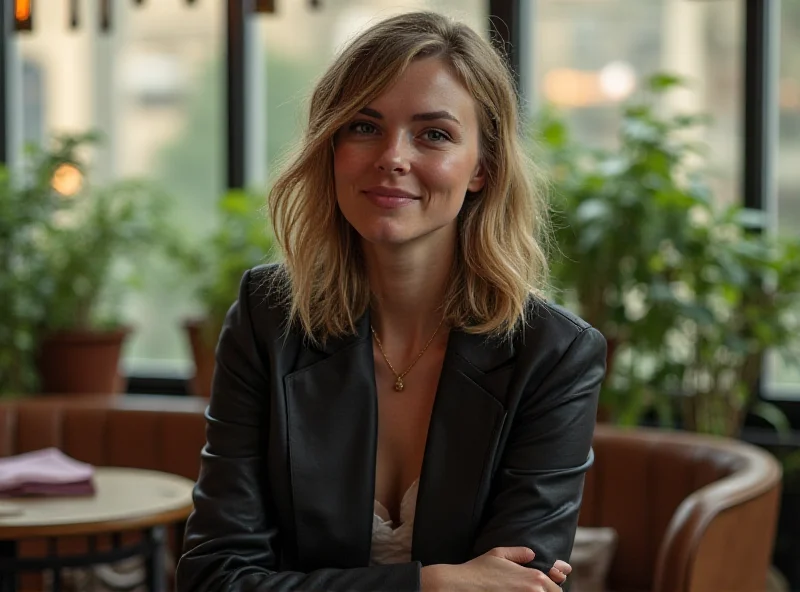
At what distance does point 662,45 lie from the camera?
16.1 ft

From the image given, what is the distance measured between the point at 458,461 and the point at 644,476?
5.89ft

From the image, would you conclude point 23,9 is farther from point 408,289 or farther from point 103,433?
point 408,289

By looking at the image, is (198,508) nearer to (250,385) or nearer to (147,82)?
(250,385)

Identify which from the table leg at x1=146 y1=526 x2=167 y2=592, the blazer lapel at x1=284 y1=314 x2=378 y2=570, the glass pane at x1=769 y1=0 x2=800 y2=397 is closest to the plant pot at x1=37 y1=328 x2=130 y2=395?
the table leg at x1=146 y1=526 x2=167 y2=592

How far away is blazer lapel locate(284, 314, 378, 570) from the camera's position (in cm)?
221

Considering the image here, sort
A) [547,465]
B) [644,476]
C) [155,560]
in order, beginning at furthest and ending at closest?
[644,476] → [155,560] → [547,465]

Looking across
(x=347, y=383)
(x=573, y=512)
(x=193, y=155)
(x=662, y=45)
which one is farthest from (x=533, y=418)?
(x=193, y=155)

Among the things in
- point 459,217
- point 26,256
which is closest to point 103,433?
point 26,256

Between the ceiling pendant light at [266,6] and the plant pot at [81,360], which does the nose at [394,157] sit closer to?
the ceiling pendant light at [266,6]

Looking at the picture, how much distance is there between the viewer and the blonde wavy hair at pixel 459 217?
220 cm

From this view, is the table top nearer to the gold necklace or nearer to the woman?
the woman

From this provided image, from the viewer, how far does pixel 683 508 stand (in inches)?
128

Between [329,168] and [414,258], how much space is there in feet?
0.70

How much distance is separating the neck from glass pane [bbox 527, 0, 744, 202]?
8.78 feet
